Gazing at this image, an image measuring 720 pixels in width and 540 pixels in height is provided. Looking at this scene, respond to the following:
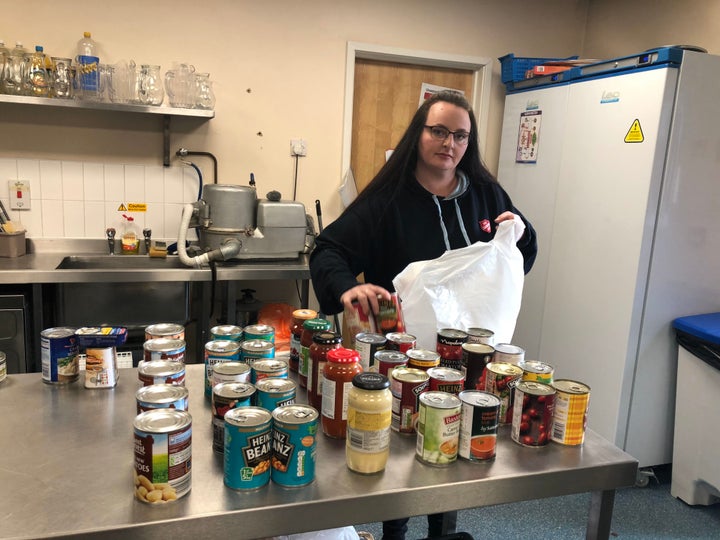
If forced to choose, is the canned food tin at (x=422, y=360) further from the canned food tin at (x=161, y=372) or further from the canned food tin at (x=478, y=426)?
the canned food tin at (x=161, y=372)

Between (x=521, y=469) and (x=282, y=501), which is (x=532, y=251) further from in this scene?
(x=282, y=501)

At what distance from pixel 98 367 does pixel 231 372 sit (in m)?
0.36

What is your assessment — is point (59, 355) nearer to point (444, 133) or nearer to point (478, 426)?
point (478, 426)

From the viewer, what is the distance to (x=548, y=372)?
111cm

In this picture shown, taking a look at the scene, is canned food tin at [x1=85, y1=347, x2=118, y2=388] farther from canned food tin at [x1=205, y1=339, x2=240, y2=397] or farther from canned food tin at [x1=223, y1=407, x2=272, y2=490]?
canned food tin at [x1=223, y1=407, x2=272, y2=490]

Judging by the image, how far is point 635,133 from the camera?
2.42 meters

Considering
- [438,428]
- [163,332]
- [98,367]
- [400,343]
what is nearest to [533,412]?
[438,428]

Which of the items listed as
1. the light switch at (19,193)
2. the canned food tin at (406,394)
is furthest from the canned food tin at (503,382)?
the light switch at (19,193)

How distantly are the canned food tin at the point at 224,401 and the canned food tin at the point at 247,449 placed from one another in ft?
0.17

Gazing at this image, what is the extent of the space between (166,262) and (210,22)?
125 cm

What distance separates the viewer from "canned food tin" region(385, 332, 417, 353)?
121 centimetres

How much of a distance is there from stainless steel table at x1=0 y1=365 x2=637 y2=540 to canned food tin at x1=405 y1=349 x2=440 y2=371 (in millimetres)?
139

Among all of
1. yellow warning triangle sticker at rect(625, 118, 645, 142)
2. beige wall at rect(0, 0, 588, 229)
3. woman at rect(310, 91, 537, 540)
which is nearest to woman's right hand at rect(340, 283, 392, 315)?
woman at rect(310, 91, 537, 540)

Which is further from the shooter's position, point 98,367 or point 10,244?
point 10,244
